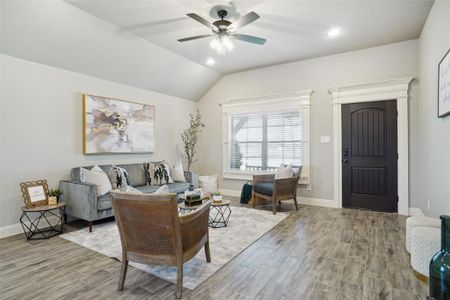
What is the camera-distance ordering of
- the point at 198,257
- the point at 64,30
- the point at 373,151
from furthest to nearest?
the point at 373,151 < the point at 64,30 < the point at 198,257

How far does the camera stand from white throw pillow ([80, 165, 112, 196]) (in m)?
3.64

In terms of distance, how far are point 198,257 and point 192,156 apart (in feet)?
12.5

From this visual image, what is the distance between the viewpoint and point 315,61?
16.4 ft

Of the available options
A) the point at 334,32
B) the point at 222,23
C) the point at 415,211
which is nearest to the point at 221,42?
the point at 222,23

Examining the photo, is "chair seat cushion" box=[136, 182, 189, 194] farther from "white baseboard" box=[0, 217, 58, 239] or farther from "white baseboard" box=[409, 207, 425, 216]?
"white baseboard" box=[409, 207, 425, 216]

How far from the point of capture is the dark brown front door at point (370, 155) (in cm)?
432

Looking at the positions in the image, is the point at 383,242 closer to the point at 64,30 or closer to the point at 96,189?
the point at 96,189

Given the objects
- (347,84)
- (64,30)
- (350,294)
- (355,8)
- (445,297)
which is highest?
(355,8)

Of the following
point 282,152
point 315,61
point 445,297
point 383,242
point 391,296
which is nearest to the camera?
point 445,297

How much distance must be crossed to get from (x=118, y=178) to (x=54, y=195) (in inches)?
35.8

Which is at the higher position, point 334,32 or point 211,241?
point 334,32

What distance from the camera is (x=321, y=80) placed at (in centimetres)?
494

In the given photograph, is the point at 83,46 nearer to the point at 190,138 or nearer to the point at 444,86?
the point at 190,138

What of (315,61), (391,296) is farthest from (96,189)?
(315,61)
